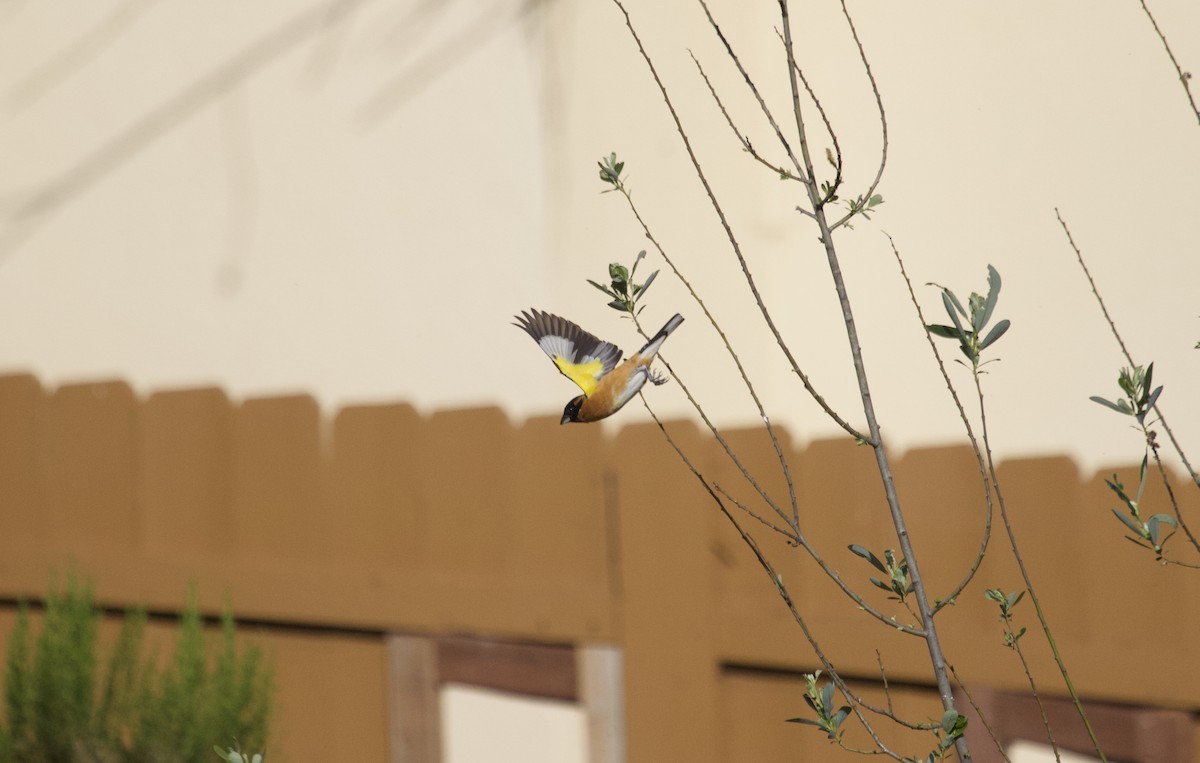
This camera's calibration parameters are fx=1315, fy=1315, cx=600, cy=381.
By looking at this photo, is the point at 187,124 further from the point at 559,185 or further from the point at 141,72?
the point at 559,185

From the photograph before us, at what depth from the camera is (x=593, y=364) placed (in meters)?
1.10

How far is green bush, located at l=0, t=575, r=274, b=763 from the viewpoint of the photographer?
257 cm

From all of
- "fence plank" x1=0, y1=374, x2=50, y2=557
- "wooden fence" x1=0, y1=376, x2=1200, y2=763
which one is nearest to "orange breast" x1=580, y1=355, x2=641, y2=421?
"wooden fence" x1=0, y1=376, x2=1200, y2=763

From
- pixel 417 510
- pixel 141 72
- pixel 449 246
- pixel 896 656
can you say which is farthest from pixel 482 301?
pixel 896 656

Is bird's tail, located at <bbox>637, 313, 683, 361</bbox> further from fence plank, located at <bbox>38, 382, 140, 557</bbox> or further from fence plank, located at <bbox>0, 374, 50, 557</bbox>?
fence plank, located at <bbox>0, 374, 50, 557</bbox>

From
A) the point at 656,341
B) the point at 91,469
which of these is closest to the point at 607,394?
the point at 656,341

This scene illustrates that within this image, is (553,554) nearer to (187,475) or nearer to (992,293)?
(187,475)

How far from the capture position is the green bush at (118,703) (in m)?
2.57

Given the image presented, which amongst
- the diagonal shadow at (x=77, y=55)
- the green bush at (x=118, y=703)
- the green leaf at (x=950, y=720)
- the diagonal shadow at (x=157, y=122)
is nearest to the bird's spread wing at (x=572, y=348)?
the green leaf at (x=950, y=720)

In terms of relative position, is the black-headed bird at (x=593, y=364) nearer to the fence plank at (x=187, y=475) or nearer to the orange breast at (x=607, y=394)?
the orange breast at (x=607, y=394)

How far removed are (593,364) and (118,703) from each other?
6.59 feet

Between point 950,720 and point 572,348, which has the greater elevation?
point 572,348

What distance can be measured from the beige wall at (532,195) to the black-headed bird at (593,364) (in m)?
1.46

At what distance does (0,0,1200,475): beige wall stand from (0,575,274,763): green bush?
0.95 meters
